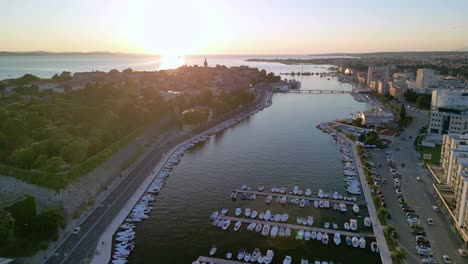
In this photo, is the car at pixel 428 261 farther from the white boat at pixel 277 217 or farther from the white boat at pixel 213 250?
the white boat at pixel 213 250

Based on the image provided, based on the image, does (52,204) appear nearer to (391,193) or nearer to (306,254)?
(306,254)

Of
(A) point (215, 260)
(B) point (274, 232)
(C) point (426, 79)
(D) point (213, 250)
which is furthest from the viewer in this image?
(C) point (426, 79)

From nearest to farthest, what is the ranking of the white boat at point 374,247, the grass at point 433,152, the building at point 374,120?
1. the white boat at point 374,247
2. the grass at point 433,152
3. the building at point 374,120

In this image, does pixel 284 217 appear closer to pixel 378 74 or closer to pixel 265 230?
pixel 265 230

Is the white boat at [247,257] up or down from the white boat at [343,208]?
down

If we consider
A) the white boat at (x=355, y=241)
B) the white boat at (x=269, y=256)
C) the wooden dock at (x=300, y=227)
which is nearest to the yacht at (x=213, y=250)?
the white boat at (x=269, y=256)

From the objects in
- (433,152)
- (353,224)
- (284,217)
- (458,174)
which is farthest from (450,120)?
(284,217)

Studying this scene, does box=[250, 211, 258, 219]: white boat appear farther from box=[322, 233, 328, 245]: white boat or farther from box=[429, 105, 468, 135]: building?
box=[429, 105, 468, 135]: building
